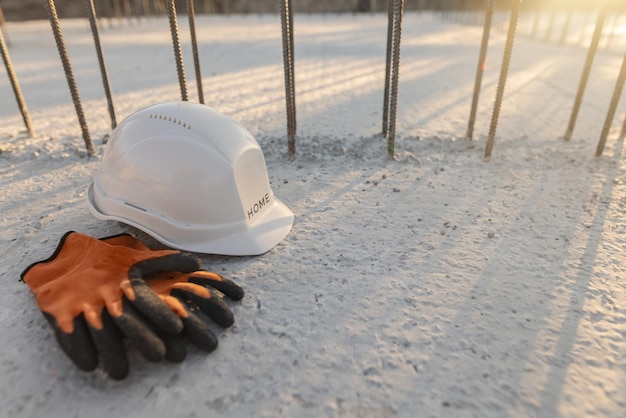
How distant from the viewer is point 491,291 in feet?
4.92

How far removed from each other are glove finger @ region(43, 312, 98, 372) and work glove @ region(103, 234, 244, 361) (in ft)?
0.61

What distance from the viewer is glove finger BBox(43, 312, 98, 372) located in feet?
3.69

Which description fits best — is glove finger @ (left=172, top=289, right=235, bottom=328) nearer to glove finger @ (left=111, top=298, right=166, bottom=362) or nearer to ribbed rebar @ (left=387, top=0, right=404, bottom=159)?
glove finger @ (left=111, top=298, right=166, bottom=362)

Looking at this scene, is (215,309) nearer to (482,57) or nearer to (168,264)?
(168,264)

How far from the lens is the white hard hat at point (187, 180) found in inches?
61.2

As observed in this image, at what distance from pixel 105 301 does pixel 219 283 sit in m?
0.35

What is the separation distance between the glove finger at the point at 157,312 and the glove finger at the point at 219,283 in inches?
7.2

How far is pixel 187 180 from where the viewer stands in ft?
5.07

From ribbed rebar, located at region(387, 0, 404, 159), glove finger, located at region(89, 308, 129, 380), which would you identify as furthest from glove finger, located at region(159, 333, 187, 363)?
ribbed rebar, located at region(387, 0, 404, 159)

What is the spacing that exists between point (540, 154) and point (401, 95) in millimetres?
1612

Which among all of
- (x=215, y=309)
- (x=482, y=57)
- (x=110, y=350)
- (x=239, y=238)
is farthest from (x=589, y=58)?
(x=110, y=350)

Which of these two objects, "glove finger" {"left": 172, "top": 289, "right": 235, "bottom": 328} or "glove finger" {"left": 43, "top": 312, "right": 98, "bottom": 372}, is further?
"glove finger" {"left": 172, "top": 289, "right": 235, "bottom": 328}

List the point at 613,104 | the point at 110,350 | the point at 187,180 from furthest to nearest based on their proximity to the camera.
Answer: the point at 613,104, the point at 187,180, the point at 110,350

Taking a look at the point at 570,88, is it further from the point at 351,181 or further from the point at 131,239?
the point at 131,239
